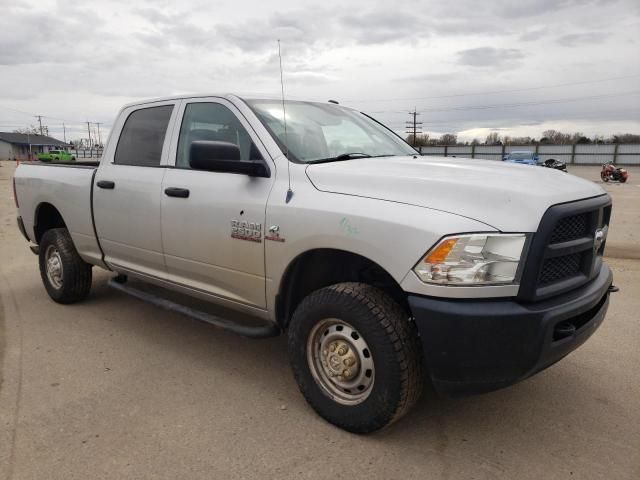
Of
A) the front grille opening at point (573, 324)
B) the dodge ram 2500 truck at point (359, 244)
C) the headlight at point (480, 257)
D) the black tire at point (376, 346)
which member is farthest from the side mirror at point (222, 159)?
the front grille opening at point (573, 324)

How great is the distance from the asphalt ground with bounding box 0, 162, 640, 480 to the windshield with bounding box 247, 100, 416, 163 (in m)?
1.56

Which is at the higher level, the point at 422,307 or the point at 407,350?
the point at 422,307

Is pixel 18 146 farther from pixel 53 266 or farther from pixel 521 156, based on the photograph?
pixel 53 266

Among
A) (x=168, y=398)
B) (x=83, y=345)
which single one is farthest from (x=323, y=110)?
(x=83, y=345)

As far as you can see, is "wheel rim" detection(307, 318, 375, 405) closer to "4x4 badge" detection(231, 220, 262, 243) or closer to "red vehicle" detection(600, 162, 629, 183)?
"4x4 badge" detection(231, 220, 262, 243)

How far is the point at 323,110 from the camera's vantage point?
3.92 metres

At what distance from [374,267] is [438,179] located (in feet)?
2.05

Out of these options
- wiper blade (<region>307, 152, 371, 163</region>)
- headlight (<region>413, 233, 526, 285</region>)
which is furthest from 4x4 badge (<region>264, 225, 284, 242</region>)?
headlight (<region>413, 233, 526, 285</region>)

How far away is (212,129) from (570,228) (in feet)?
7.87

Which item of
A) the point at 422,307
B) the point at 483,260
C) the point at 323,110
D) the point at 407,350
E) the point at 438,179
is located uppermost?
the point at 323,110

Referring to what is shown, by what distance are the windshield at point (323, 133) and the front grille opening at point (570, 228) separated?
1.35 m

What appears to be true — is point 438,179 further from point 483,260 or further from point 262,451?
point 262,451

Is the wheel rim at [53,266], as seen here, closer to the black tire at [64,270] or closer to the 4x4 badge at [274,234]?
the black tire at [64,270]

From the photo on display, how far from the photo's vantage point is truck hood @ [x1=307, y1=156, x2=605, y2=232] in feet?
7.75
